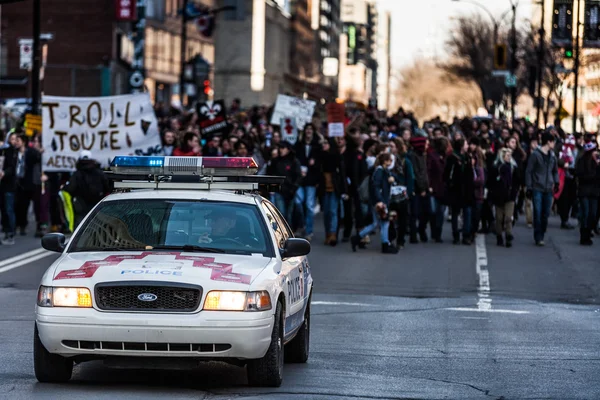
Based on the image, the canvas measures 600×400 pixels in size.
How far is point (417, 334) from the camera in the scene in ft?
43.6

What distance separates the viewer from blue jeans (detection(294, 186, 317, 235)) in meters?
24.0

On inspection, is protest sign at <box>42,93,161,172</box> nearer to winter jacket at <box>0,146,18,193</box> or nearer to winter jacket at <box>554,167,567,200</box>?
winter jacket at <box>0,146,18,193</box>

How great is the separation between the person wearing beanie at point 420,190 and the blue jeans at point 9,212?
6.50 meters

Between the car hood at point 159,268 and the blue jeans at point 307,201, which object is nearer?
the car hood at point 159,268

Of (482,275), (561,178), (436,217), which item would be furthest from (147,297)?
→ (561,178)

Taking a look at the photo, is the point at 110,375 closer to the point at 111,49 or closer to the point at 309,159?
the point at 309,159

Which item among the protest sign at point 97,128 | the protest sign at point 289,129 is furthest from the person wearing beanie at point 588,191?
the protest sign at point 289,129

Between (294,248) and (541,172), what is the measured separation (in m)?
14.3

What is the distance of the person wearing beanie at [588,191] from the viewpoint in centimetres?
2431

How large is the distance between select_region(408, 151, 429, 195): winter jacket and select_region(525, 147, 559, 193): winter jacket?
1711 millimetres

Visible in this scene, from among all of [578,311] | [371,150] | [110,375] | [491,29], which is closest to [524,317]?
[578,311]

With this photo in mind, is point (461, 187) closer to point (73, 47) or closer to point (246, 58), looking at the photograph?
point (73, 47)

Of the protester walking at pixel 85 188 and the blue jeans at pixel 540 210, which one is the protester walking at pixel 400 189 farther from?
the protester walking at pixel 85 188

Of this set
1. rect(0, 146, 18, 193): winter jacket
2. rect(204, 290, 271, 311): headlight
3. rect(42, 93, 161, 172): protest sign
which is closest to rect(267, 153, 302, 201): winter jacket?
rect(42, 93, 161, 172): protest sign
